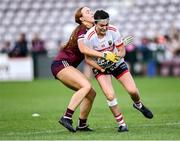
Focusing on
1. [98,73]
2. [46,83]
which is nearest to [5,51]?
[46,83]

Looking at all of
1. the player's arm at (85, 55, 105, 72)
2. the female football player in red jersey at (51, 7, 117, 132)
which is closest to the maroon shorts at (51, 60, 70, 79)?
the female football player in red jersey at (51, 7, 117, 132)

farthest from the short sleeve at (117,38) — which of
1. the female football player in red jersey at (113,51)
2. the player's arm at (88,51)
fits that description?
the player's arm at (88,51)

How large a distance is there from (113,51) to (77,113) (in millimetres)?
5189

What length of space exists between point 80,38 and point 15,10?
29.1 metres

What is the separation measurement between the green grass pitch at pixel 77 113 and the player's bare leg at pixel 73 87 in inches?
9.1

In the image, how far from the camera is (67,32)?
1485 inches

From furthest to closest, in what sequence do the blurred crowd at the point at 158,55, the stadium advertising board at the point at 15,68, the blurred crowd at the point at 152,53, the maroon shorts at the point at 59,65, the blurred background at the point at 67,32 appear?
the blurred crowd at the point at 158,55 < the blurred crowd at the point at 152,53 < the blurred background at the point at 67,32 < the stadium advertising board at the point at 15,68 < the maroon shorts at the point at 59,65

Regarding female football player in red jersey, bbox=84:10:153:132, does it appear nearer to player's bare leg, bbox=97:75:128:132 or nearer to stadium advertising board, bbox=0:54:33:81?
player's bare leg, bbox=97:75:128:132

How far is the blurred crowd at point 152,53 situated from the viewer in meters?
35.5

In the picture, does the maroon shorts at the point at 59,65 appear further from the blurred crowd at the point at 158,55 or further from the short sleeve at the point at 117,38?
the blurred crowd at the point at 158,55

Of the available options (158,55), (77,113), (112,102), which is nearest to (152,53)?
(158,55)

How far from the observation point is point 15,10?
1629 inches

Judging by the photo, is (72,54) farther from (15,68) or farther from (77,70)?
(15,68)

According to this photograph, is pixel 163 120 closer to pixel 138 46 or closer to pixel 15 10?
pixel 138 46
